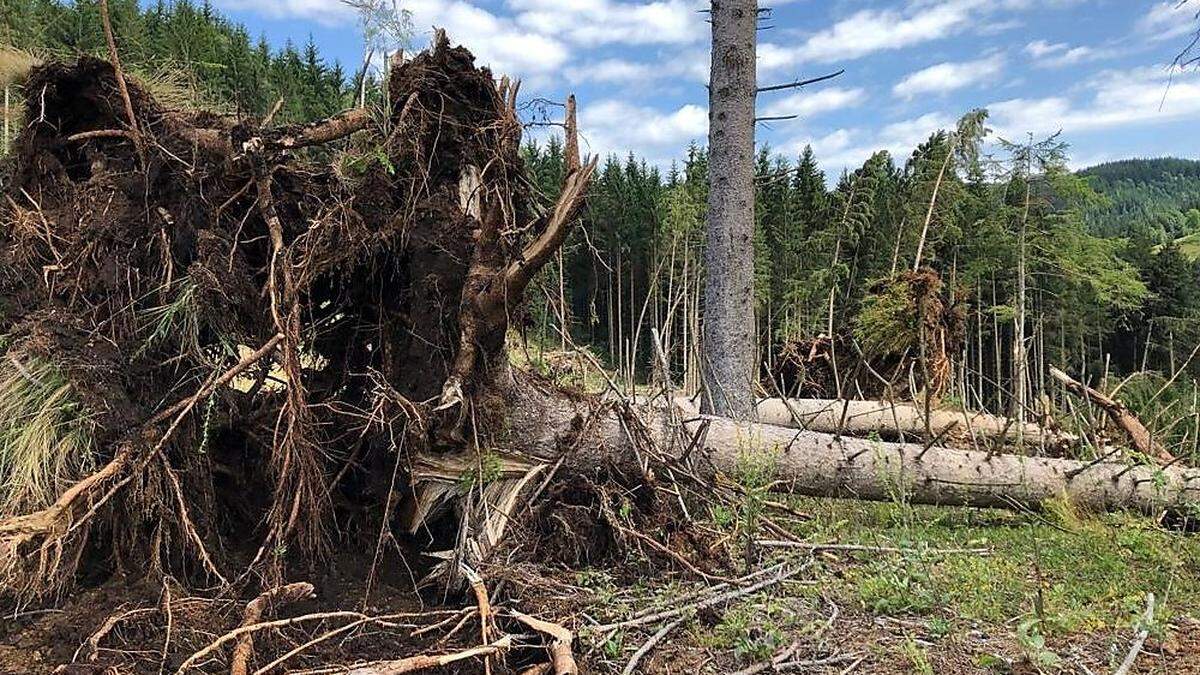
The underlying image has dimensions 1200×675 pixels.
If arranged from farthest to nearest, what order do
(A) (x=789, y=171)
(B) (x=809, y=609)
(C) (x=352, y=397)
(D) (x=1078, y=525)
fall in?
(A) (x=789, y=171) < (D) (x=1078, y=525) < (C) (x=352, y=397) < (B) (x=809, y=609)

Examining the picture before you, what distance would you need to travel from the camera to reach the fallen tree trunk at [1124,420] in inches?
211

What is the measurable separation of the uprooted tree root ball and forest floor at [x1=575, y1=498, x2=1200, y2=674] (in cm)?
58

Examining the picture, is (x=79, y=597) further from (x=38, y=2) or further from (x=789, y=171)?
(x=38, y=2)

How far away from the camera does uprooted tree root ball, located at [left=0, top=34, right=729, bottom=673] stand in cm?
306

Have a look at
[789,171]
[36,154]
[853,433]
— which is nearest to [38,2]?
[36,154]

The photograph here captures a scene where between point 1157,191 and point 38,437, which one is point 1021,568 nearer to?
point 38,437

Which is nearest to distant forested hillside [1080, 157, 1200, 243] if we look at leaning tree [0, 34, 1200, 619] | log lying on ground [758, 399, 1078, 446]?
log lying on ground [758, 399, 1078, 446]

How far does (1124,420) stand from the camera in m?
5.59

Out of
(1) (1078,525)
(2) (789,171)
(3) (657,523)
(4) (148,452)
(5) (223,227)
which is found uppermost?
(2) (789,171)

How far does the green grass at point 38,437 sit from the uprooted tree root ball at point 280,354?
1cm

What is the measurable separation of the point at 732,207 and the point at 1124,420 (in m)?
3.27

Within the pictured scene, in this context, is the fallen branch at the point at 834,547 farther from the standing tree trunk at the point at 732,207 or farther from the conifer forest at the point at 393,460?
the standing tree trunk at the point at 732,207

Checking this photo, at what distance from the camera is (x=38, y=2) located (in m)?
12.9

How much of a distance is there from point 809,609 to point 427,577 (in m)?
1.53
